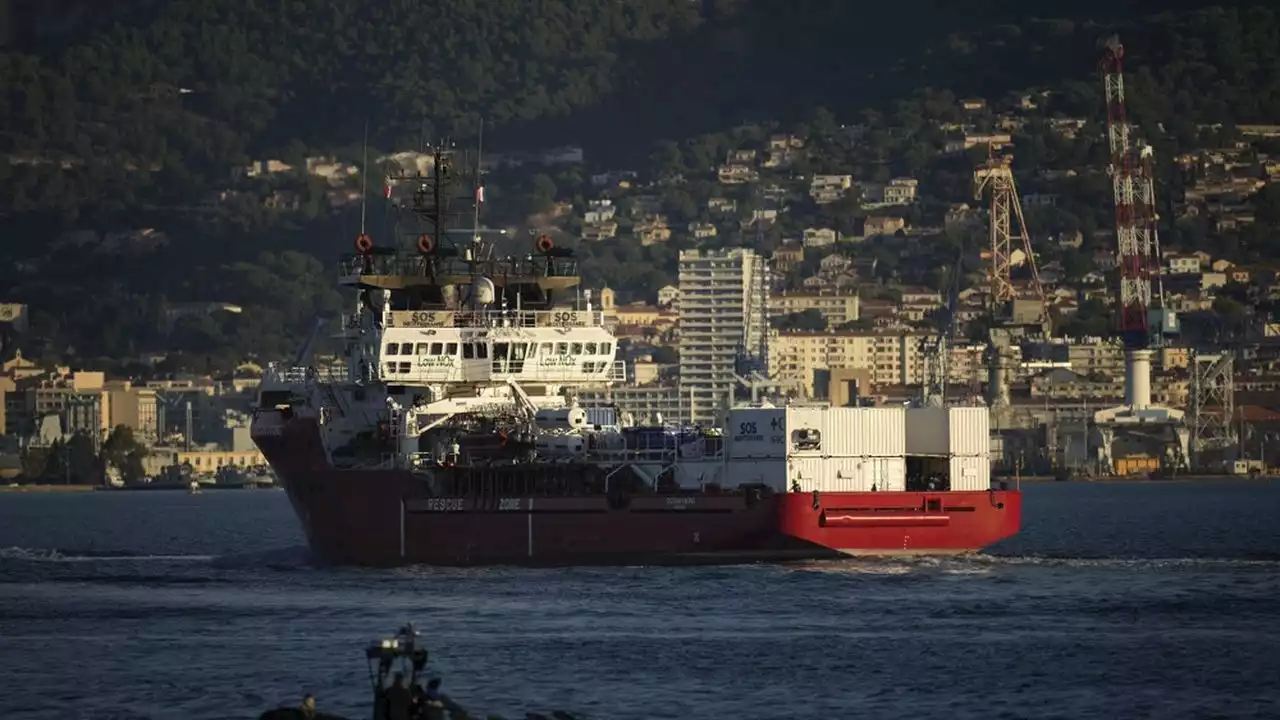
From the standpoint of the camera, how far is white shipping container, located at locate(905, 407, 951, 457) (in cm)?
7719

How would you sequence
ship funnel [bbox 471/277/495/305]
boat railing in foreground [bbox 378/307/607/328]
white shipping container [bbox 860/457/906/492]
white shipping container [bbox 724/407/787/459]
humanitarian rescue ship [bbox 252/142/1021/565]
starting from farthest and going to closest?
ship funnel [bbox 471/277/495/305], boat railing in foreground [bbox 378/307/607/328], white shipping container [bbox 860/457/906/492], humanitarian rescue ship [bbox 252/142/1021/565], white shipping container [bbox 724/407/787/459]

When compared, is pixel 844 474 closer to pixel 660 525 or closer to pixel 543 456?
pixel 660 525

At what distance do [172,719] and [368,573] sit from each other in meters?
27.0

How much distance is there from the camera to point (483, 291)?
84000mm

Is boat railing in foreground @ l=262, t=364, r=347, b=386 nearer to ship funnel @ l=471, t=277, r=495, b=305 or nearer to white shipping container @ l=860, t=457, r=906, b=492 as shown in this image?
ship funnel @ l=471, t=277, r=495, b=305

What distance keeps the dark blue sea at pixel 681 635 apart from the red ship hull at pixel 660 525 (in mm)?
877

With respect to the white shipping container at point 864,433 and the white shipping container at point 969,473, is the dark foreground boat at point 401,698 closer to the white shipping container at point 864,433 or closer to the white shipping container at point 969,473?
the white shipping container at point 864,433

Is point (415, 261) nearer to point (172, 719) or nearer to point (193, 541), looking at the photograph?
point (193, 541)

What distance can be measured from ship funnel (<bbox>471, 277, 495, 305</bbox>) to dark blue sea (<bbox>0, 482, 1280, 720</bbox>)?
347 inches

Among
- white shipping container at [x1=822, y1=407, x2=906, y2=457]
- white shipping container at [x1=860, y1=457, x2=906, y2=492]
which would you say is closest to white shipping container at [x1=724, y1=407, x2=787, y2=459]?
white shipping container at [x1=822, y1=407, x2=906, y2=457]

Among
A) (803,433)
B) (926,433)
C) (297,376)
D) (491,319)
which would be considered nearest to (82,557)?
(297,376)

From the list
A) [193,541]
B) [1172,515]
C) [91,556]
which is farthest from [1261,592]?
[1172,515]

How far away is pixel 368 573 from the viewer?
78.7 meters

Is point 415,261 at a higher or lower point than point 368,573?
higher
